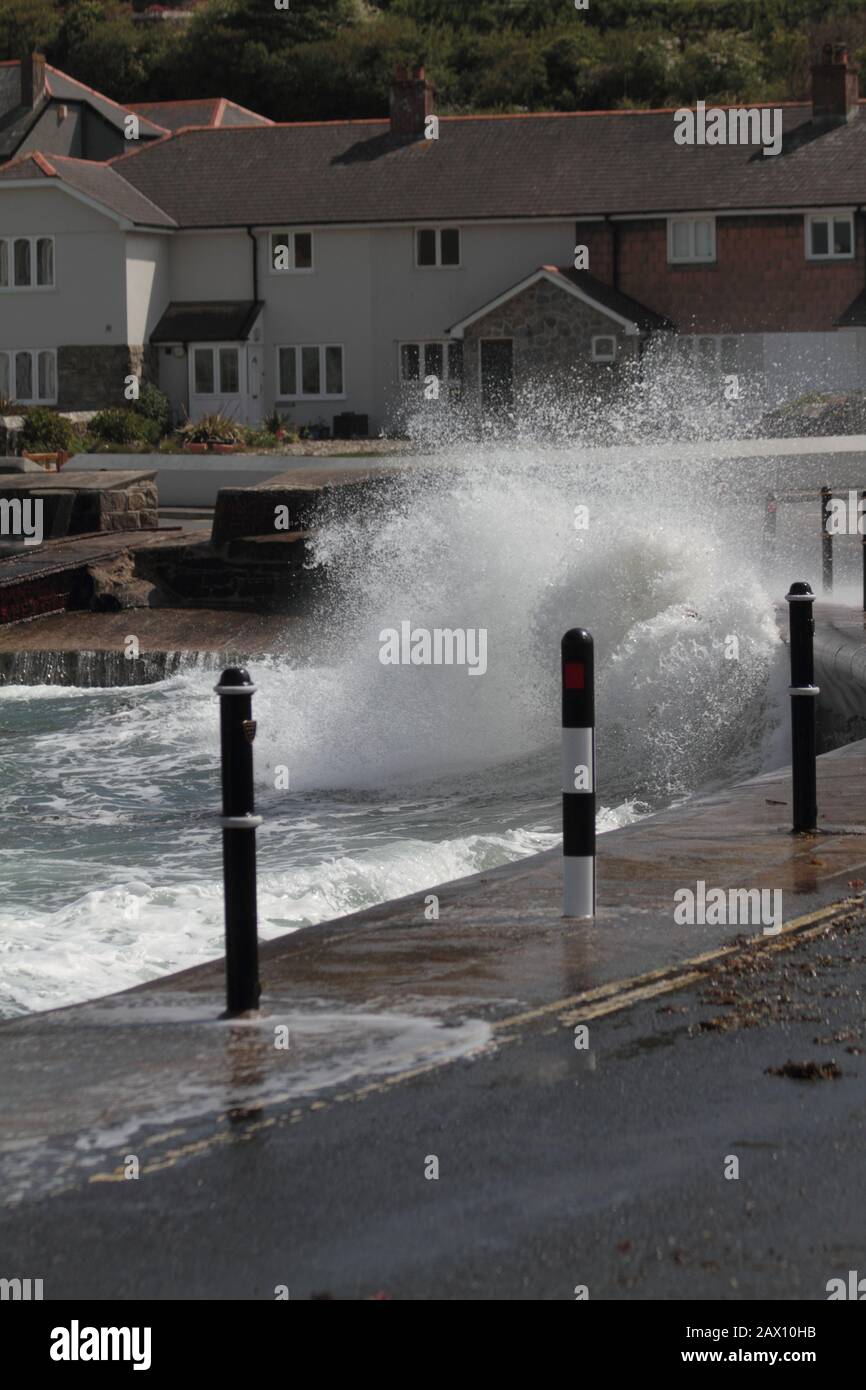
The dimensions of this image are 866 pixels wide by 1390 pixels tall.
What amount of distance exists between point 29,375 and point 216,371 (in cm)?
450

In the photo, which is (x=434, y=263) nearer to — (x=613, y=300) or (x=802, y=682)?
(x=613, y=300)

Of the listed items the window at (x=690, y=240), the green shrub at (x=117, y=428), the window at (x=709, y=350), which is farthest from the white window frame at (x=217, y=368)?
the window at (x=690, y=240)

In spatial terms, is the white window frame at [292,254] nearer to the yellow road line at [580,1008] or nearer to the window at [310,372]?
the window at [310,372]

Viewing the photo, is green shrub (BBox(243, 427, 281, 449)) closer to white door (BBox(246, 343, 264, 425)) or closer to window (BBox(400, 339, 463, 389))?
white door (BBox(246, 343, 264, 425))

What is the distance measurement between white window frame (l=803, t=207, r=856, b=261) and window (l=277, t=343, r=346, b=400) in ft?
35.0

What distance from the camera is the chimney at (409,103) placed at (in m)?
46.8

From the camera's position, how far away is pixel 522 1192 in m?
4.46

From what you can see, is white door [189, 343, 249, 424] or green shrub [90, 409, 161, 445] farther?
white door [189, 343, 249, 424]

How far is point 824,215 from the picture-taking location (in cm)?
4356

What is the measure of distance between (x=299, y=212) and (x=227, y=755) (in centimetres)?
4135

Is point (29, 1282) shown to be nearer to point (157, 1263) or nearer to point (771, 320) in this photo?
point (157, 1263)

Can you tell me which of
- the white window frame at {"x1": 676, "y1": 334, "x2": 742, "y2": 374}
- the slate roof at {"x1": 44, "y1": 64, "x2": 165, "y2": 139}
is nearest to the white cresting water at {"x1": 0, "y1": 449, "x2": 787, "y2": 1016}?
the white window frame at {"x1": 676, "y1": 334, "x2": 742, "y2": 374}

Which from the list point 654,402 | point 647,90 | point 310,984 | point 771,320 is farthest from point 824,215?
point 310,984

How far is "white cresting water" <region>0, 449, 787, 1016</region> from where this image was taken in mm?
9664
